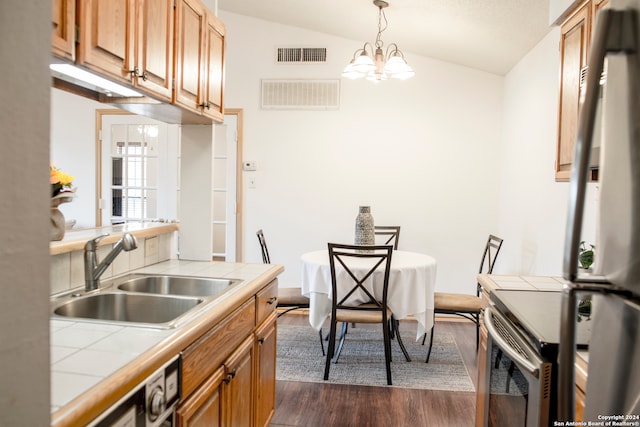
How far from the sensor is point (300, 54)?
4711 millimetres

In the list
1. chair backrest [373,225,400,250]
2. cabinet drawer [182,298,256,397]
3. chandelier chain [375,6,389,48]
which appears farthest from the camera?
chair backrest [373,225,400,250]

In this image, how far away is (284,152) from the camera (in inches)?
189

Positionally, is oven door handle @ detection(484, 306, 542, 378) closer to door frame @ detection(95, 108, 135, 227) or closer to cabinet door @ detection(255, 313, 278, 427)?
cabinet door @ detection(255, 313, 278, 427)

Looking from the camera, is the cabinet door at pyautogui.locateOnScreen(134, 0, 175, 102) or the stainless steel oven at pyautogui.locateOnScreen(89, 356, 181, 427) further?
the cabinet door at pyautogui.locateOnScreen(134, 0, 175, 102)

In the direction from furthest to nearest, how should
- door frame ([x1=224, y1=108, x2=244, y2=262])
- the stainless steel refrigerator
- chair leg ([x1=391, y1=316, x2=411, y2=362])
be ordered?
1. door frame ([x1=224, y1=108, x2=244, y2=262])
2. chair leg ([x1=391, y1=316, x2=411, y2=362])
3. the stainless steel refrigerator

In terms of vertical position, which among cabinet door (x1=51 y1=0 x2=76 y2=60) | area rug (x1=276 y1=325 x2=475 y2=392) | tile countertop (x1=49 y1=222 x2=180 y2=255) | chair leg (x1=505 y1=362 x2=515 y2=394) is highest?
cabinet door (x1=51 y1=0 x2=76 y2=60)

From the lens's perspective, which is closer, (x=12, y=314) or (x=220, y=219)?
(x=12, y=314)

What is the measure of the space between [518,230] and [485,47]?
5.39 feet

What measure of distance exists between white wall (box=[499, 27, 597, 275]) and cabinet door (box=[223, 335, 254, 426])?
2.02 metres

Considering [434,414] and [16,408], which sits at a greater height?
[16,408]

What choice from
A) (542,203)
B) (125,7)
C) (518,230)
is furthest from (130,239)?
(518,230)

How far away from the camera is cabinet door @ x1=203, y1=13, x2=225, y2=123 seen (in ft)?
7.52

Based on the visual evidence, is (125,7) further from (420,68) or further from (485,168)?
(485,168)

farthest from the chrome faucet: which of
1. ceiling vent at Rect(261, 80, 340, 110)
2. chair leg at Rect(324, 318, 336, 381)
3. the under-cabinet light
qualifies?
ceiling vent at Rect(261, 80, 340, 110)
